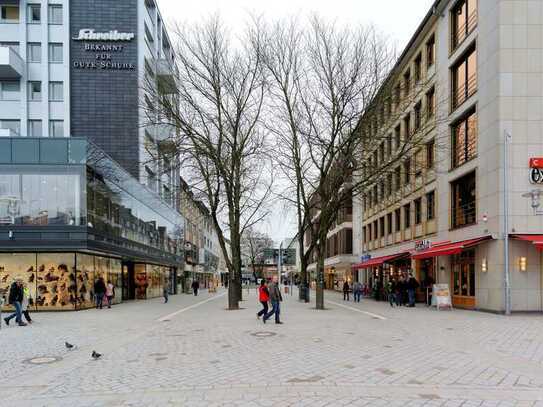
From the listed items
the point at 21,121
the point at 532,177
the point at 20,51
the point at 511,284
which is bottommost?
the point at 511,284

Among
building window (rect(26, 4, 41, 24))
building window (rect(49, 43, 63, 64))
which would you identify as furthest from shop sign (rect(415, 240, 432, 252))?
building window (rect(26, 4, 41, 24))

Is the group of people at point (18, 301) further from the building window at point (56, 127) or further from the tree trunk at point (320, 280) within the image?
the building window at point (56, 127)

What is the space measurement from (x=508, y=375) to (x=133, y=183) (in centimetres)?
2876

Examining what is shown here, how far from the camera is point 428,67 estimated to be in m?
30.3

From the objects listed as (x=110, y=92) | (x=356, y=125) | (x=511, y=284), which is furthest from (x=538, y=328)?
(x=110, y=92)

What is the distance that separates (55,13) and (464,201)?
116ft

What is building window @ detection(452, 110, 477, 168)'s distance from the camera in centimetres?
2344

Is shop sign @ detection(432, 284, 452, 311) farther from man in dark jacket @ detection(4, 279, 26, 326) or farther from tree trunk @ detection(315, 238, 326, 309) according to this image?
man in dark jacket @ detection(4, 279, 26, 326)

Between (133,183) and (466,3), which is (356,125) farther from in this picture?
(133,183)

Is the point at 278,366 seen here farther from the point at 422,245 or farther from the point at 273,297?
the point at 422,245

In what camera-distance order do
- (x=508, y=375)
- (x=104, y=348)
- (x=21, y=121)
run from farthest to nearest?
(x=21, y=121) < (x=104, y=348) < (x=508, y=375)

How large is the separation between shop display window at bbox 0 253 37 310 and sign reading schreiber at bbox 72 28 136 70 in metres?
21.5

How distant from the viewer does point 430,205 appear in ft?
98.2

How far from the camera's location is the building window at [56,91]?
129 ft
